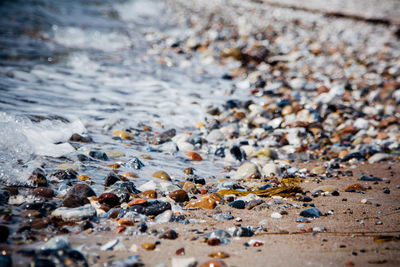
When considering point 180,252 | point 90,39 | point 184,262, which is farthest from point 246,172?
point 90,39

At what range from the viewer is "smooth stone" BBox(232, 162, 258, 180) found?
2.97 metres

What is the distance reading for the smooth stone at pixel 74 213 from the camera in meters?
1.93

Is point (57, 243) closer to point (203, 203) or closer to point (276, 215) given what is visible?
point (203, 203)

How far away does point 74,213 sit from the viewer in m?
1.95

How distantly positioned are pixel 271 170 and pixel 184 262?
174 centimetres

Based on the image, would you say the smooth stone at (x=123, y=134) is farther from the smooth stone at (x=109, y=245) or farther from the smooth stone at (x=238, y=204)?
the smooth stone at (x=109, y=245)

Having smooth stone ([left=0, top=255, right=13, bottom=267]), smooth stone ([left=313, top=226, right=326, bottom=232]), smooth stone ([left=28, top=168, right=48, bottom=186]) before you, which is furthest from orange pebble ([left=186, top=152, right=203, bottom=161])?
smooth stone ([left=0, top=255, right=13, bottom=267])

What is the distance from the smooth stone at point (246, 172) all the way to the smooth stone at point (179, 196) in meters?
0.73

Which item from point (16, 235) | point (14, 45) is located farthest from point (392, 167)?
point (14, 45)

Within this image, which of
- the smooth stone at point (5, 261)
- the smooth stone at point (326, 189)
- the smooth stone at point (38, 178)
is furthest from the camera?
the smooth stone at point (326, 189)

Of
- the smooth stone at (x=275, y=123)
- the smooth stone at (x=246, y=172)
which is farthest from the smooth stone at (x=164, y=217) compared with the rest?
the smooth stone at (x=275, y=123)

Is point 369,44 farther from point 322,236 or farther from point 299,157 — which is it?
point 322,236

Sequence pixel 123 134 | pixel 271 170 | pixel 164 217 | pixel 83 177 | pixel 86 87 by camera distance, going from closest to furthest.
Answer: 1. pixel 164 217
2. pixel 83 177
3. pixel 271 170
4. pixel 123 134
5. pixel 86 87

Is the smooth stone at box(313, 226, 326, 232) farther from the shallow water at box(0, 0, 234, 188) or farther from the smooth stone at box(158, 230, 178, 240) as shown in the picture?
the shallow water at box(0, 0, 234, 188)
